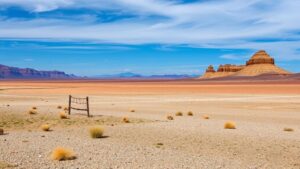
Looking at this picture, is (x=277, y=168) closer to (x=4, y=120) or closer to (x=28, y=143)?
(x=28, y=143)

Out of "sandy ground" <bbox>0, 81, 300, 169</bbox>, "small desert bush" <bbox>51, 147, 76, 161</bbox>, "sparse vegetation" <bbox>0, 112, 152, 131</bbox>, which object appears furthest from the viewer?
"sparse vegetation" <bbox>0, 112, 152, 131</bbox>

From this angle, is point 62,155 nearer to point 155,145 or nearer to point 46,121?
point 155,145

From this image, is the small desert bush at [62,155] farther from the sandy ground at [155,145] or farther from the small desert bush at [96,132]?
the small desert bush at [96,132]

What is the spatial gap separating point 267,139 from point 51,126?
9.85 m

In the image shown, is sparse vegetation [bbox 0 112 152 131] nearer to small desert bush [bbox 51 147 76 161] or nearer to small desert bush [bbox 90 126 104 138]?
small desert bush [bbox 90 126 104 138]

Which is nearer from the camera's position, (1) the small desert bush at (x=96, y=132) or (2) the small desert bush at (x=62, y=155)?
(2) the small desert bush at (x=62, y=155)

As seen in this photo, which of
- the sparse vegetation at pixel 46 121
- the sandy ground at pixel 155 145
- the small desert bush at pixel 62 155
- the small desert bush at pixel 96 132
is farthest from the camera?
the sparse vegetation at pixel 46 121

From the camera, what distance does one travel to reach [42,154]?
1265cm

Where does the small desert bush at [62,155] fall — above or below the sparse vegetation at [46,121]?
above

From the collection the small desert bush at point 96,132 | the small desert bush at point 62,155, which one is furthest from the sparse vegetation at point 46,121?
the small desert bush at point 62,155

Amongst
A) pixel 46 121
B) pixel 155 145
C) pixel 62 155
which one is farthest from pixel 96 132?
pixel 46 121

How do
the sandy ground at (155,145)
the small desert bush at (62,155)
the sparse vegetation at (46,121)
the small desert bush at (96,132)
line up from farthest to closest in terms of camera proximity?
the sparse vegetation at (46,121)
the small desert bush at (96,132)
the small desert bush at (62,155)
the sandy ground at (155,145)

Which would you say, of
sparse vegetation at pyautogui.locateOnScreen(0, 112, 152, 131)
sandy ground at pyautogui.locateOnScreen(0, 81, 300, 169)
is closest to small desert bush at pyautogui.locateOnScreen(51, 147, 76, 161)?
sandy ground at pyautogui.locateOnScreen(0, 81, 300, 169)

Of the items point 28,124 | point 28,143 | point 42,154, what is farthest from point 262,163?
point 28,124
